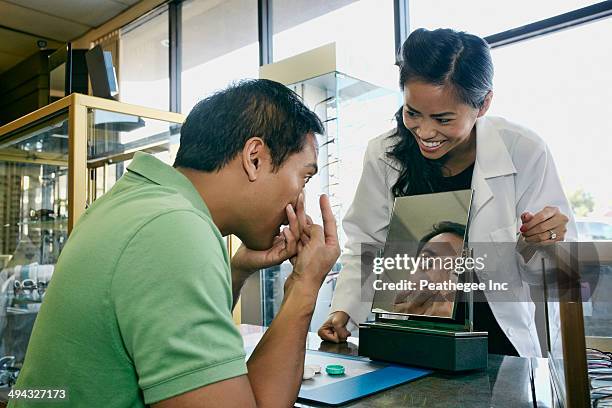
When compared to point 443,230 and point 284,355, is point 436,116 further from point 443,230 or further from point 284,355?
point 284,355

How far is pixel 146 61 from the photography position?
4.81m

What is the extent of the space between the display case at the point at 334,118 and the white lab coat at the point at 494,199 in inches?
34.7

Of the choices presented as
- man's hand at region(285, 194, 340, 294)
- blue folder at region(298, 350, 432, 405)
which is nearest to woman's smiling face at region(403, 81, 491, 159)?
man's hand at region(285, 194, 340, 294)

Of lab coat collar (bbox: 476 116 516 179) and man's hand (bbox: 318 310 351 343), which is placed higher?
lab coat collar (bbox: 476 116 516 179)

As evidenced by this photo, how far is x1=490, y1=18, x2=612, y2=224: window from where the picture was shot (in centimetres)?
221

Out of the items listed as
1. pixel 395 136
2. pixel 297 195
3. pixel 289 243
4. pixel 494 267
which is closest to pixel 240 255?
pixel 289 243

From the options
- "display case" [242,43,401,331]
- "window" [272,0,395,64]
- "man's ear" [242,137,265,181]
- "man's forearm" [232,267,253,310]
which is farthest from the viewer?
"window" [272,0,395,64]

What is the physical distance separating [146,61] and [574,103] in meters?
3.72

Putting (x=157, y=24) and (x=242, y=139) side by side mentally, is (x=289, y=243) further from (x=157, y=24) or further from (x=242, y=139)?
(x=157, y=24)

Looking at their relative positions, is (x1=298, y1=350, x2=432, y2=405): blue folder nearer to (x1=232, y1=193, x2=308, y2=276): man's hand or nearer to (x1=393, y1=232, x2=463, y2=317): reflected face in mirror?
(x1=393, y1=232, x2=463, y2=317): reflected face in mirror

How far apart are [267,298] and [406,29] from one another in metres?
1.64

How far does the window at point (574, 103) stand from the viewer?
2.21 m

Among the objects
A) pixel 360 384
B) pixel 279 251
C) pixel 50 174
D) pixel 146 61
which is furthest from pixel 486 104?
pixel 146 61

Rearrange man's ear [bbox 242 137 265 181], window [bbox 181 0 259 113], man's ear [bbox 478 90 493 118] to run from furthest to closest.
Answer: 1. window [bbox 181 0 259 113]
2. man's ear [bbox 478 90 493 118]
3. man's ear [bbox 242 137 265 181]
